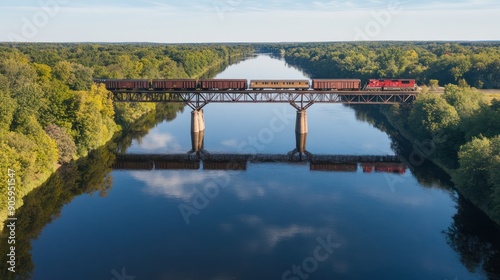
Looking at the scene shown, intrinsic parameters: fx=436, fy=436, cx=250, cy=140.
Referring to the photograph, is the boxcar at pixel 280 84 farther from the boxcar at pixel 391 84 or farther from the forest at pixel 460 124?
the forest at pixel 460 124

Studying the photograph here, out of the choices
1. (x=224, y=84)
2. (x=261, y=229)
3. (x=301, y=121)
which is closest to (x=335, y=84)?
(x=301, y=121)

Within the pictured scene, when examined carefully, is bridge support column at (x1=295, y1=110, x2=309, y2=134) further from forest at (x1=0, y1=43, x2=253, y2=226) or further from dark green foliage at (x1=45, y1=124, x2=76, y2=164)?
dark green foliage at (x1=45, y1=124, x2=76, y2=164)

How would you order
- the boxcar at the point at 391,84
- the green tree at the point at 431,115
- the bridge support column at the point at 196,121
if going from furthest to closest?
the boxcar at the point at 391,84, the bridge support column at the point at 196,121, the green tree at the point at 431,115

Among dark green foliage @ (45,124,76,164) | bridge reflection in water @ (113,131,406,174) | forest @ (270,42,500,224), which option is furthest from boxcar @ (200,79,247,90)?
forest @ (270,42,500,224)

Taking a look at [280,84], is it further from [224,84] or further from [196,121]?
[196,121]

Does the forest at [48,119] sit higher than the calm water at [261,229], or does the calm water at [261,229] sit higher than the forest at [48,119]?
the forest at [48,119]

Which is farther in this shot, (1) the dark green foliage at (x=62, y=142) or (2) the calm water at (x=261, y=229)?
(1) the dark green foliage at (x=62, y=142)

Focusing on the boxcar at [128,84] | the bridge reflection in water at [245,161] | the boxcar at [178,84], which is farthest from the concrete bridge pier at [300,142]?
the boxcar at [128,84]

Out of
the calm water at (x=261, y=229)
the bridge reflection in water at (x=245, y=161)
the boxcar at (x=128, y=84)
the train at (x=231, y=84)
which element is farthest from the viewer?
the boxcar at (x=128, y=84)

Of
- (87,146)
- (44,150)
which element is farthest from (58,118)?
(44,150)
